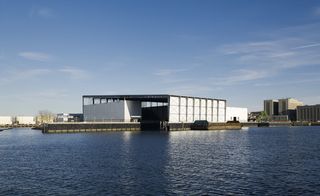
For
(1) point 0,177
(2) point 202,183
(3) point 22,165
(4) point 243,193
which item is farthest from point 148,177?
(3) point 22,165

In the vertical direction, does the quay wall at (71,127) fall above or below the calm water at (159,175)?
above

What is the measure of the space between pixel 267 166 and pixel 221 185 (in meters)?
18.3

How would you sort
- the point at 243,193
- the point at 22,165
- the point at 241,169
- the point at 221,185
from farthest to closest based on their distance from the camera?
the point at 22,165
the point at 241,169
the point at 221,185
the point at 243,193

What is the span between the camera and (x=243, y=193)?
40.3m

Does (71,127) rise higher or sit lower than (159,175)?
higher

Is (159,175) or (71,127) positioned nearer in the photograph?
(159,175)

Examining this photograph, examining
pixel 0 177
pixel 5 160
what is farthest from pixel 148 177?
pixel 5 160

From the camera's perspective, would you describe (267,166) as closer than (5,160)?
Yes

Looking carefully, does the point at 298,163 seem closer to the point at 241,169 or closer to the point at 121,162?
the point at 241,169

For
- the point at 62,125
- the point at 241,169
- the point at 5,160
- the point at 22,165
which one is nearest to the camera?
the point at 241,169

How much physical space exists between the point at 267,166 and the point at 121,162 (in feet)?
74.5

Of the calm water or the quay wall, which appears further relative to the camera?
the quay wall

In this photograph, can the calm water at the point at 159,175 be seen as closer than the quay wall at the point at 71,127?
Yes

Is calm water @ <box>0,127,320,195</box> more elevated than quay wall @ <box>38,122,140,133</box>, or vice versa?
quay wall @ <box>38,122,140,133</box>
